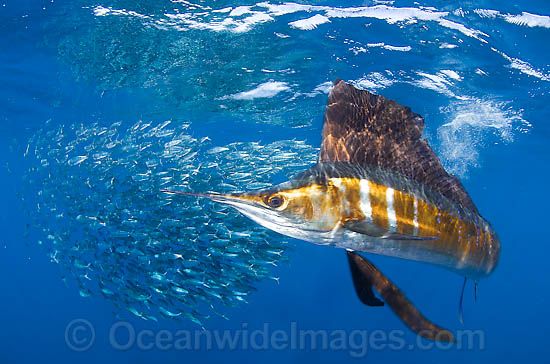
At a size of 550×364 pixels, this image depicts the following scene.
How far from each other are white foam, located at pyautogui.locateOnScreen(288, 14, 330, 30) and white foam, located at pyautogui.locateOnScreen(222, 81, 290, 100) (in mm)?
4087

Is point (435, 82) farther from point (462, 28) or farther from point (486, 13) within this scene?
point (486, 13)

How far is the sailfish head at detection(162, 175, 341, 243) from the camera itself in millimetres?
1585

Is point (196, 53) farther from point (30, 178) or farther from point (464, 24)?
point (464, 24)

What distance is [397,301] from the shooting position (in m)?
1.54

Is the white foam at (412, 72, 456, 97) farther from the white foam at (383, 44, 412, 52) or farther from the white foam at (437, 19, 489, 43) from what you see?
the white foam at (437, 19, 489, 43)

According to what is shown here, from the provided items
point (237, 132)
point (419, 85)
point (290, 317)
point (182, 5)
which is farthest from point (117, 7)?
point (290, 317)

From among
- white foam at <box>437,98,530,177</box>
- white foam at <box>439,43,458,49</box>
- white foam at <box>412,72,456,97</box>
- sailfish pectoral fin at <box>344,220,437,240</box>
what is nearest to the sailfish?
sailfish pectoral fin at <box>344,220,437,240</box>

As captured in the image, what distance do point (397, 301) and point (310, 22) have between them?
937cm

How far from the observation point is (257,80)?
13.5m

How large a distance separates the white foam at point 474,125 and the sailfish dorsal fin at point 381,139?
14412mm

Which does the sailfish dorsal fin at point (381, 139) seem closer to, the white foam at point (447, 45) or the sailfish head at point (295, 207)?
the sailfish head at point (295, 207)

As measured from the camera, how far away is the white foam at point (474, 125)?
585 inches

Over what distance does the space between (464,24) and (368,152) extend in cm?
913

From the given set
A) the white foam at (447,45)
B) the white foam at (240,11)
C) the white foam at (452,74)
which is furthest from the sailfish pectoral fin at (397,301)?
the white foam at (452,74)
